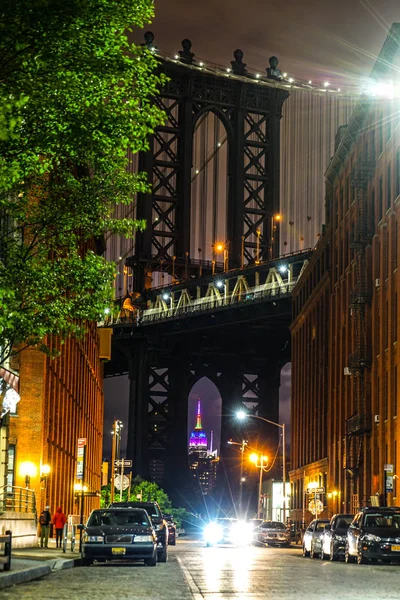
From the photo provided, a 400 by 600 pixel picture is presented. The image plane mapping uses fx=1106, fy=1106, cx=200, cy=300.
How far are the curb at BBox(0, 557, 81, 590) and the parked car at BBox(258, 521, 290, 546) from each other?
35.2 metres

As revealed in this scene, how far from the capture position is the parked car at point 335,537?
3638cm

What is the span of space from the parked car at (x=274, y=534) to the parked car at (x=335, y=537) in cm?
2558

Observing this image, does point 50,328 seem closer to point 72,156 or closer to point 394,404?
point 72,156

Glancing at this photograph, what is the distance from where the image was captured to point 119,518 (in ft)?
93.0

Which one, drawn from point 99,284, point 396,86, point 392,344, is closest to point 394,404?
point 392,344

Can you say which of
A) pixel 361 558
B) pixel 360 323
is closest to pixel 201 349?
pixel 360 323

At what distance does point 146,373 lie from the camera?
471ft

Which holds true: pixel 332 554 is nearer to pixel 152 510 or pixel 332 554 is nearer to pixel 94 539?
pixel 152 510

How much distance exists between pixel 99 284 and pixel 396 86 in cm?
4507

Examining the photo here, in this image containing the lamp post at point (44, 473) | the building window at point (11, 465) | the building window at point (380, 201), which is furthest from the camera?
the building window at point (380, 201)

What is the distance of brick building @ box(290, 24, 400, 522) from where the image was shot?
208 feet

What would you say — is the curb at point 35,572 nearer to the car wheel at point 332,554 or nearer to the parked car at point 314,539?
the car wheel at point 332,554

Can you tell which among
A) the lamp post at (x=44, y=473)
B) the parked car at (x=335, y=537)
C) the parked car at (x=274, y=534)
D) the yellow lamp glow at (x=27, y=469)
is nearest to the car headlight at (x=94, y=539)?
the parked car at (x=335, y=537)

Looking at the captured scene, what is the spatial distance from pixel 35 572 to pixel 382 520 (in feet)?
43.1
